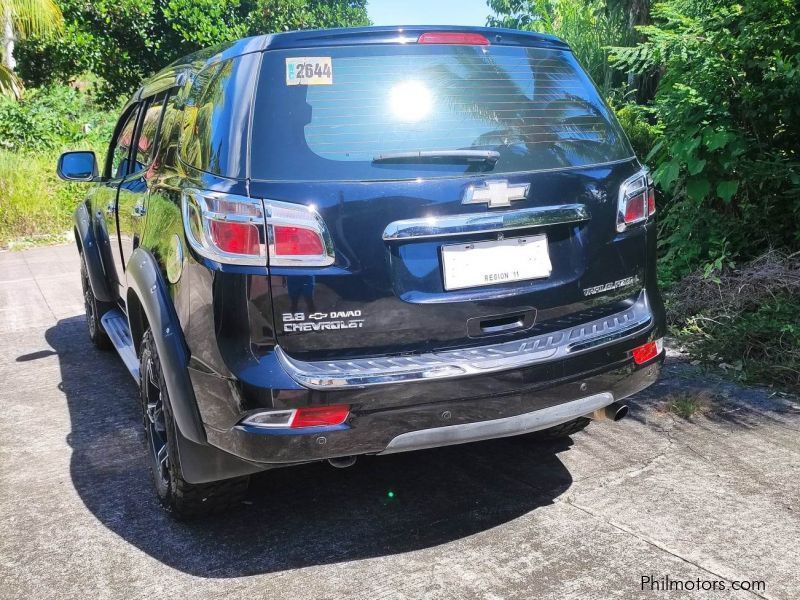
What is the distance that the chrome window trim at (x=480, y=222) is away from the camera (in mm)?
2666

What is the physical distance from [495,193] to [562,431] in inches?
60.8

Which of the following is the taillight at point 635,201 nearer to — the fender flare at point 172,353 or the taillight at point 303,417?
the taillight at point 303,417

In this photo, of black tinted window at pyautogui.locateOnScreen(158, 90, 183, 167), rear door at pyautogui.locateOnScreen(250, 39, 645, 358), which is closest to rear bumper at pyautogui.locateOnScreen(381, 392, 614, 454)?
rear door at pyautogui.locateOnScreen(250, 39, 645, 358)

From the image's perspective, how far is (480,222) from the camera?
8.95ft

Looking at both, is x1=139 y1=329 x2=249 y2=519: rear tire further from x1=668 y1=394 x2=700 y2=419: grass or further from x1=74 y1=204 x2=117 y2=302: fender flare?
x1=668 y1=394 x2=700 y2=419: grass

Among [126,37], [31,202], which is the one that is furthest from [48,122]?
[126,37]

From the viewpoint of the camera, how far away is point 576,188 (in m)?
2.93

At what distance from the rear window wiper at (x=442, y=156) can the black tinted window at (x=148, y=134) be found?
61.5 inches

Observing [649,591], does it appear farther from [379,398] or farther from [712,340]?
[712,340]

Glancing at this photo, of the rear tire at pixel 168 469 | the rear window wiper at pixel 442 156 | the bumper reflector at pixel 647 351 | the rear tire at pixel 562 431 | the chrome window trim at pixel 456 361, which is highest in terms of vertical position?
the rear window wiper at pixel 442 156

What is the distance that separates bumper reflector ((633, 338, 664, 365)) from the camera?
309 cm

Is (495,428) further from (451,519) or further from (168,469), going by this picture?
(168,469)

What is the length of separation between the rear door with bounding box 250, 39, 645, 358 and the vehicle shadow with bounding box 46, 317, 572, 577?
33.7 inches

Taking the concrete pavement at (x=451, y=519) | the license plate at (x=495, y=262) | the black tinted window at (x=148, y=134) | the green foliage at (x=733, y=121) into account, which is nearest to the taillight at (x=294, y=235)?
the license plate at (x=495, y=262)
